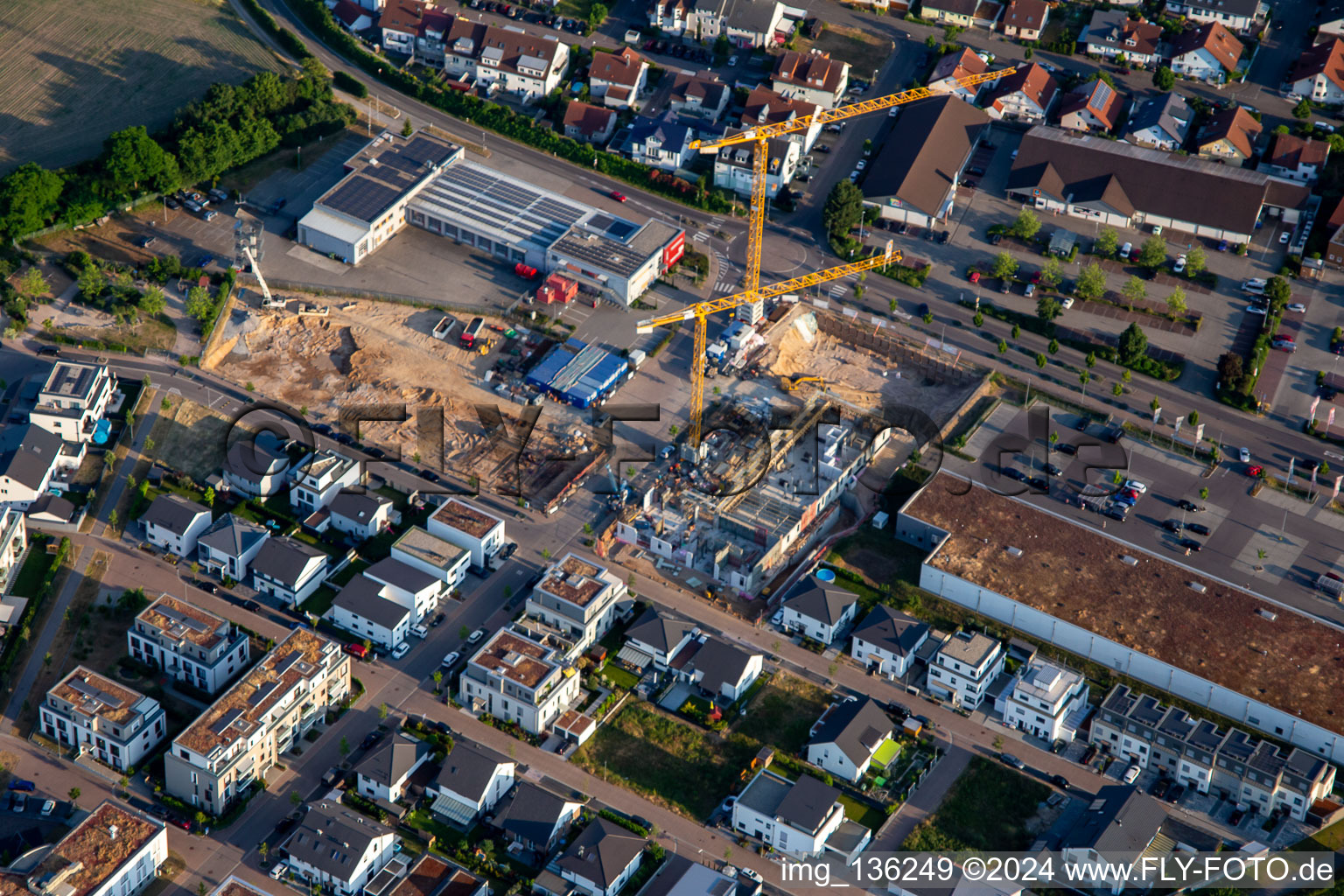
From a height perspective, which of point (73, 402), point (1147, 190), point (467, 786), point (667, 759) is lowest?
point (467, 786)

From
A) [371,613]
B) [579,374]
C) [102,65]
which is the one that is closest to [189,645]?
[371,613]

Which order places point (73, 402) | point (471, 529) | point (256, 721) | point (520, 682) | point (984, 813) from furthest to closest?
point (73, 402) < point (471, 529) < point (520, 682) < point (984, 813) < point (256, 721)

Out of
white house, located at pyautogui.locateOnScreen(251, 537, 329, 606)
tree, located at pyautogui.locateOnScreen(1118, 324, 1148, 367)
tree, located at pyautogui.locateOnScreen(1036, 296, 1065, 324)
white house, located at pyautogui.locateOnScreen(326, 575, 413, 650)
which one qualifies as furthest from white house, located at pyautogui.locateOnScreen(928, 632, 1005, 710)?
white house, located at pyautogui.locateOnScreen(251, 537, 329, 606)

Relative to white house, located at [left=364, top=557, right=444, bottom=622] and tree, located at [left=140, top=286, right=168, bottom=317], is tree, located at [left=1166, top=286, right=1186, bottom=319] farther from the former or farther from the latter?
tree, located at [left=140, top=286, right=168, bottom=317]

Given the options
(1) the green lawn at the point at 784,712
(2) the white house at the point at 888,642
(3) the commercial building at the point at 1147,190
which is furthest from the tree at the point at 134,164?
(2) the white house at the point at 888,642

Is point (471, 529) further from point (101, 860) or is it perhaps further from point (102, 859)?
point (101, 860)

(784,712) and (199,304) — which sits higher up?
(199,304)
